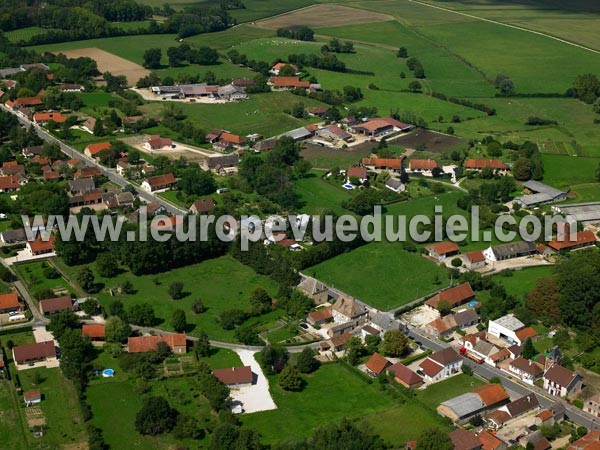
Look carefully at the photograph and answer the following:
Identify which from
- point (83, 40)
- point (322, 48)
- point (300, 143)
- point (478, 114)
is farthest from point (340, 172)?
point (83, 40)

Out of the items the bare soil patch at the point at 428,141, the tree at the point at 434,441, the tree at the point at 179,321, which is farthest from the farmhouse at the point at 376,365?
the bare soil patch at the point at 428,141

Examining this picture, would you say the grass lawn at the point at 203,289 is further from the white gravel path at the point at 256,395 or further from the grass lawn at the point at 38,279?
the white gravel path at the point at 256,395

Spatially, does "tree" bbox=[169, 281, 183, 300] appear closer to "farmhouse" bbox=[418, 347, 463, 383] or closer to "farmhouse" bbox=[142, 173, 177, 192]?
"farmhouse" bbox=[418, 347, 463, 383]

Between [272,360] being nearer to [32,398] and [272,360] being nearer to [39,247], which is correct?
[32,398]

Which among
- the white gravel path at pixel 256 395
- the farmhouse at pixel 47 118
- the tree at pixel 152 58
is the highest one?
the tree at pixel 152 58

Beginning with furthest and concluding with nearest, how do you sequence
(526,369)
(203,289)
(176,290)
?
(203,289)
(176,290)
(526,369)

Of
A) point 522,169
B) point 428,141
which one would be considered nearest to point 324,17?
point 428,141
